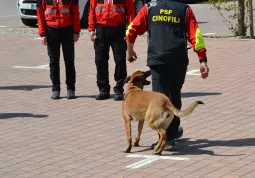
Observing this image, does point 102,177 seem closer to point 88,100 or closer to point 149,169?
point 149,169

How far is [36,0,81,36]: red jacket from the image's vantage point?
38.9ft

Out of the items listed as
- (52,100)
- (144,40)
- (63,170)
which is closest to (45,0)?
(52,100)

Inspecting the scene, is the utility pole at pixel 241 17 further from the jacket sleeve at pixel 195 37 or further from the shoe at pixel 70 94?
the jacket sleeve at pixel 195 37

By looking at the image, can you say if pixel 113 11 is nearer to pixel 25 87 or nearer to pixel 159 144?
pixel 25 87

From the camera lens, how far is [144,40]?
58.3 feet

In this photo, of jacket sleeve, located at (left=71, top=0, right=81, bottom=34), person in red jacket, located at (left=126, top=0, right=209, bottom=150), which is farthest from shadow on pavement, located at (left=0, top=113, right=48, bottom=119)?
person in red jacket, located at (left=126, top=0, right=209, bottom=150)

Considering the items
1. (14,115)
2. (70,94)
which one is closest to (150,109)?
(14,115)

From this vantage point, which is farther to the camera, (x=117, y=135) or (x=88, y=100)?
(x=88, y=100)

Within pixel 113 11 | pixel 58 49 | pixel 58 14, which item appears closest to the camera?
pixel 113 11

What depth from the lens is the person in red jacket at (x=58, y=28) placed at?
39.0ft

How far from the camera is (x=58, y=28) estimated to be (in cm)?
1190

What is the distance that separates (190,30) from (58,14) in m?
3.66

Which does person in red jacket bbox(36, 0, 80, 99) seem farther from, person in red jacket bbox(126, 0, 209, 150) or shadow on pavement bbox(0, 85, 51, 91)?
person in red jacket bbox(126, 0, 209, 150)

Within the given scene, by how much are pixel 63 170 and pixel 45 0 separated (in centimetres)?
440
